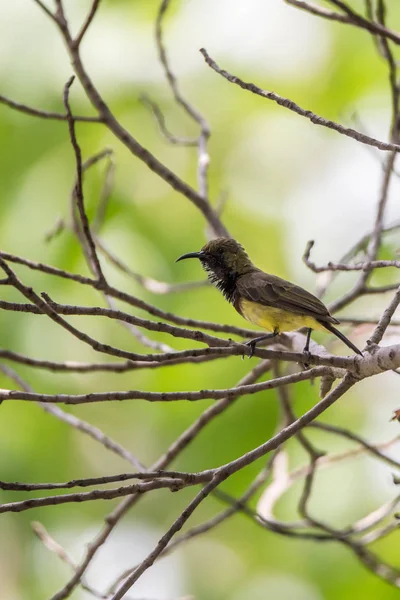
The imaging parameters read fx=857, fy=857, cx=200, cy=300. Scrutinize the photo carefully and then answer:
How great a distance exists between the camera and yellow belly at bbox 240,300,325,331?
4.07m

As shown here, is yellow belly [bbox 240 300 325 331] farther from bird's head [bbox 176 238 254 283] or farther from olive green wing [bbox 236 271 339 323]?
bird's head [bbox 176 238 254 283]

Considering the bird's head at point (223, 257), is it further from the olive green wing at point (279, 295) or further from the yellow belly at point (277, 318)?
the yellow belly at point (277, 318)

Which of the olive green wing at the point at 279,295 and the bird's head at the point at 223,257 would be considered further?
the bird's head at the point at 223,257

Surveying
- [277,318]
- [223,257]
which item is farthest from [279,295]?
[223,257]

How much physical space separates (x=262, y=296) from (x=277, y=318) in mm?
183

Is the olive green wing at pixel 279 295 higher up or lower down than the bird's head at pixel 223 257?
lower down

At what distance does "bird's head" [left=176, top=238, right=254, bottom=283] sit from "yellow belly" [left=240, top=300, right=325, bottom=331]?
0.44m

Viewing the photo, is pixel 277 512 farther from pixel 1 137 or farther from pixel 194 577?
pixel 1 137

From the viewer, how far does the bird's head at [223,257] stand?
4762 millimetres

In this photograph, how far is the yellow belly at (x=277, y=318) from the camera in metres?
4.07

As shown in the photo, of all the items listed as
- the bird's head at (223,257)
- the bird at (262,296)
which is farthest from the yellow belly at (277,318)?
the bird's head at (223,257)

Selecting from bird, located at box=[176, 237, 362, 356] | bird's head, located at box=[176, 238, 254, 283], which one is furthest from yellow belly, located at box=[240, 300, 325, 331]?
bird's head, located at box=[176, 238, 254, 283]

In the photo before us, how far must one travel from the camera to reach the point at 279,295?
13.9 feet

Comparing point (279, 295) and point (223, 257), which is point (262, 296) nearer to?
point (279, 295)
